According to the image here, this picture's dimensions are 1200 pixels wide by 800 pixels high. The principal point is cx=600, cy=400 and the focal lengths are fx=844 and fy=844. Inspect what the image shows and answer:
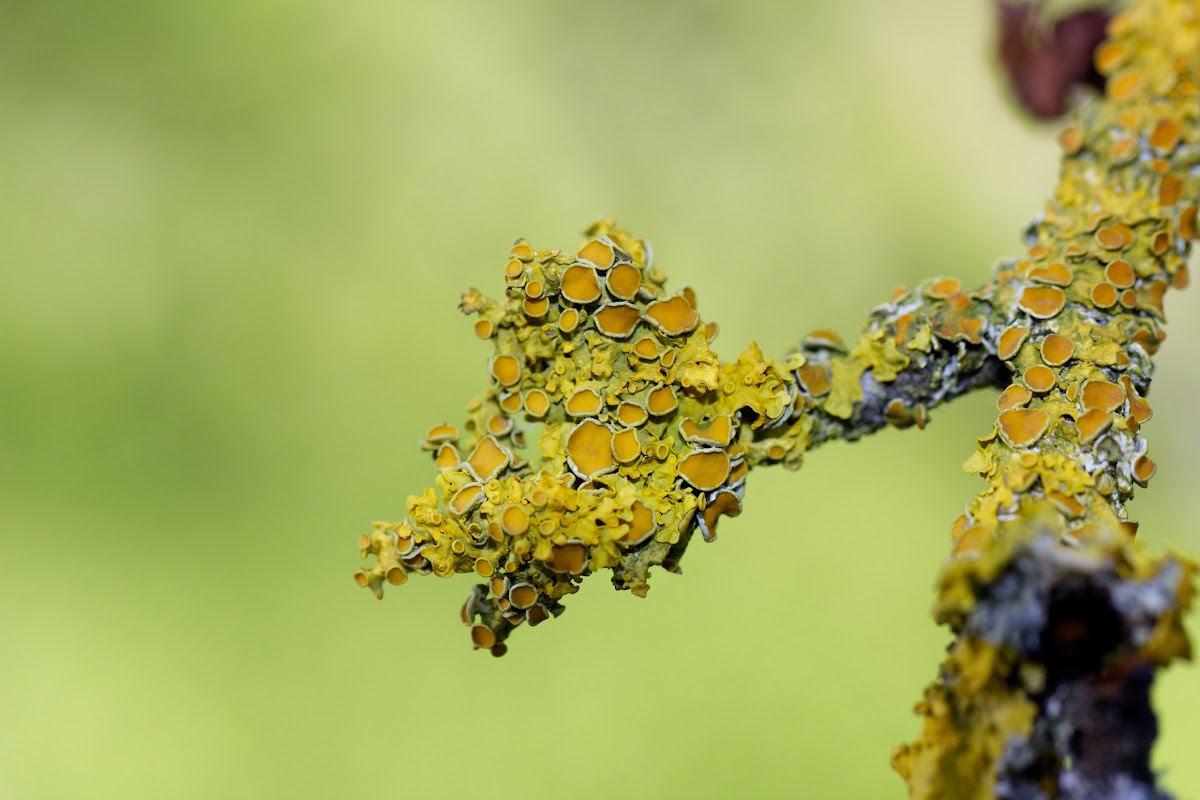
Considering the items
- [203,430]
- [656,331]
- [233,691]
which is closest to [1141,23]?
[656,331]

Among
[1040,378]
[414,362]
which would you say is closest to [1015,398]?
[1040,378]

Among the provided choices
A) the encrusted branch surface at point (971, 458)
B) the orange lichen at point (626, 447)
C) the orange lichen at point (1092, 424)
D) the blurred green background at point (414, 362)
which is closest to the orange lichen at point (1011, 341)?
the encrusted branch surface at point (971, 458)

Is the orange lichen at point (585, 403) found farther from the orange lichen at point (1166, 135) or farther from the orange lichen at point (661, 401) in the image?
the orange lichen at point (1166, 135)

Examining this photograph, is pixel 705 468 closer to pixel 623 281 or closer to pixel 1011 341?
pixel 623 281

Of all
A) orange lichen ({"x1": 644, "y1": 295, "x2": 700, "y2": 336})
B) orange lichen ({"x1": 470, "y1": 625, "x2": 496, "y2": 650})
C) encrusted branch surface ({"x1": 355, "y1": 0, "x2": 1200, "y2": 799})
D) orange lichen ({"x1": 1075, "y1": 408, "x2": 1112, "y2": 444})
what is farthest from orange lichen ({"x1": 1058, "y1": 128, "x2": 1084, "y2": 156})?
orange lichen ({"x1": 470, "y1": 625, "x2": 496, "y2": 650})

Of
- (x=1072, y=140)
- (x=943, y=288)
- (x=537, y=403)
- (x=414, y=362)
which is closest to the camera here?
(x=537, y=403)

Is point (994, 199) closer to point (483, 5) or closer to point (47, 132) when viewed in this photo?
point (483, 5)

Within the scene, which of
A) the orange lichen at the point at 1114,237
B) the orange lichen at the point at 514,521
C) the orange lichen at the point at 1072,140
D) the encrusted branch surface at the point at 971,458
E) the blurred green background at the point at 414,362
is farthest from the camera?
the blurred green background at the point at 414,362
